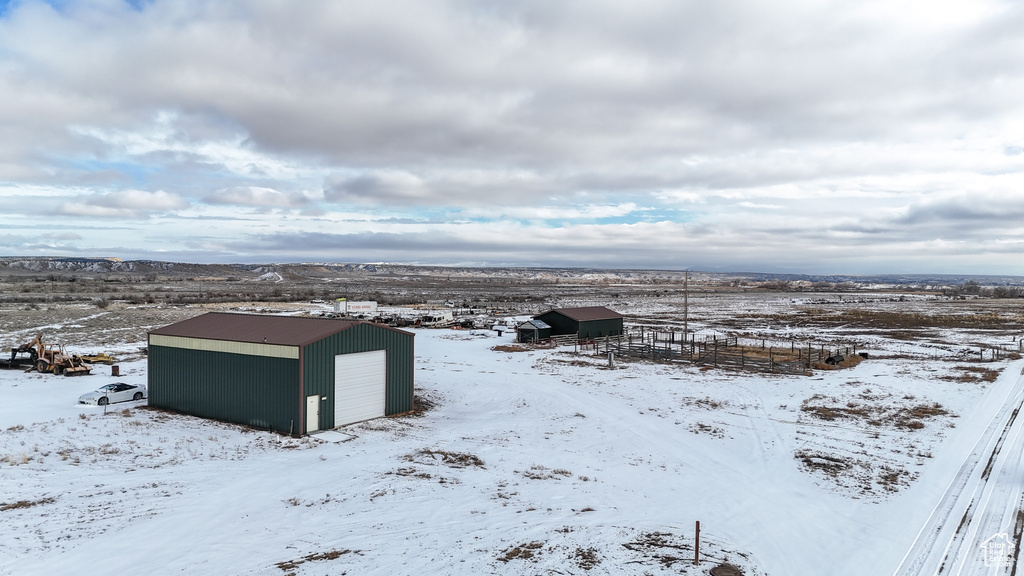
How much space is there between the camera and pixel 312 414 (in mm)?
22531

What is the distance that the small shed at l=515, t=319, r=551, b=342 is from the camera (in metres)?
53.4

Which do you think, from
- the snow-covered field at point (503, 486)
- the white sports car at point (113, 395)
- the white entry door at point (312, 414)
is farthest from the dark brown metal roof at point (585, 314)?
the white sports car at point (113, 395)

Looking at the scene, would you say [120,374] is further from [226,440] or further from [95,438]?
[226,440]

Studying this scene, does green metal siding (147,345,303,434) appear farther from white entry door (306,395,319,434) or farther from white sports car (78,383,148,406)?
white sports car (78,383,148,406)

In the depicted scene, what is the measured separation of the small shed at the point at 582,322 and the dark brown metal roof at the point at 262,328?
99.8ft

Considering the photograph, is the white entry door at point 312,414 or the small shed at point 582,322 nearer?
the white entry door at point 312,414

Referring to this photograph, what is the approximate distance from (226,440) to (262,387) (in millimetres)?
2463

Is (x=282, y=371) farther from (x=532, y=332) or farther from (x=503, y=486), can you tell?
(x=532, y=332)

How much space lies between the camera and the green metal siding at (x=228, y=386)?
73.4 feet

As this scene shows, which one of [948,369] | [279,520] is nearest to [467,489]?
[279,520]

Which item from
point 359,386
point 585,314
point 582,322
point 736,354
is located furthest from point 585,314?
point 359,386

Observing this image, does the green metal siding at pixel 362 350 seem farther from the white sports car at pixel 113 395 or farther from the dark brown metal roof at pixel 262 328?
the white sports car at pixel 113 395

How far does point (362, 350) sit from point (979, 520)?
20360 mm

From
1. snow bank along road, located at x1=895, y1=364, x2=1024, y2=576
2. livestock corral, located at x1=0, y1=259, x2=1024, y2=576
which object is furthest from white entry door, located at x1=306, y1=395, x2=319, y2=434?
snow bank along road, located at x1=895, y1=364, x2=1024, y2=576
